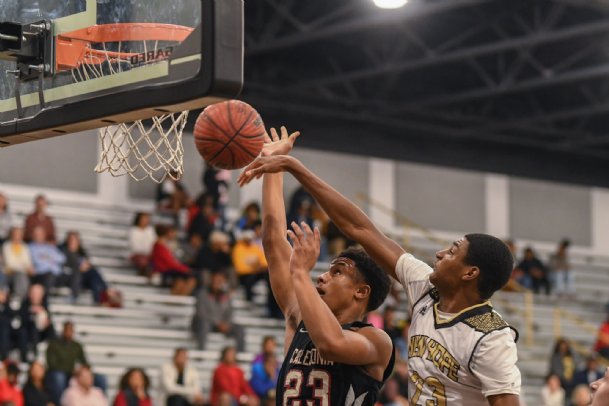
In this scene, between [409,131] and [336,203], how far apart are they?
15373 mm

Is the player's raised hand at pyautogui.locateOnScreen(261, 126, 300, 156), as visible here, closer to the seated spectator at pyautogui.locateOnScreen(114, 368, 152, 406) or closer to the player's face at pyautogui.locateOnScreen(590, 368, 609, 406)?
the player's face at pyautogui.locateOnScreen(590, 368, 609, 406)

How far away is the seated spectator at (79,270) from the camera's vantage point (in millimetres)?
14414

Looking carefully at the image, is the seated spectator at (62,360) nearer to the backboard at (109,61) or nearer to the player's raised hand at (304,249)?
the backboard at (109,61)

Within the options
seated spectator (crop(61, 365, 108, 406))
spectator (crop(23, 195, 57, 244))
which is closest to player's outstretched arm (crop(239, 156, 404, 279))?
seated spectator (crop(61, 365, 108, 406))

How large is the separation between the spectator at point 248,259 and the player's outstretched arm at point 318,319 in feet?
37.6

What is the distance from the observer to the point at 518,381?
4.63 metres

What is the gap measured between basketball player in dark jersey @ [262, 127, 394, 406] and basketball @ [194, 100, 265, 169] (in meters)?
0.20

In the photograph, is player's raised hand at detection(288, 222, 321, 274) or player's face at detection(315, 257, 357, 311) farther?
player's face at detection(315, 257, 357, 311)

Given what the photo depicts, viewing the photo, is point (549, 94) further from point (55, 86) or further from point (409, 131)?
point (55, 86)

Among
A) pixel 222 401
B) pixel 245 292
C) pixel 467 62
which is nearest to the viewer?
pixel 222 401

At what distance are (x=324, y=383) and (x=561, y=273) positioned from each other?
17.2 meters

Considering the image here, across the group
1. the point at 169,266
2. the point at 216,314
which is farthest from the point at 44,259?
the point at 216,314

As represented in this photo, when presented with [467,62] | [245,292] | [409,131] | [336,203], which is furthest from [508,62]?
[336,203]

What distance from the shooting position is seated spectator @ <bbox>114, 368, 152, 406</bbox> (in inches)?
496
